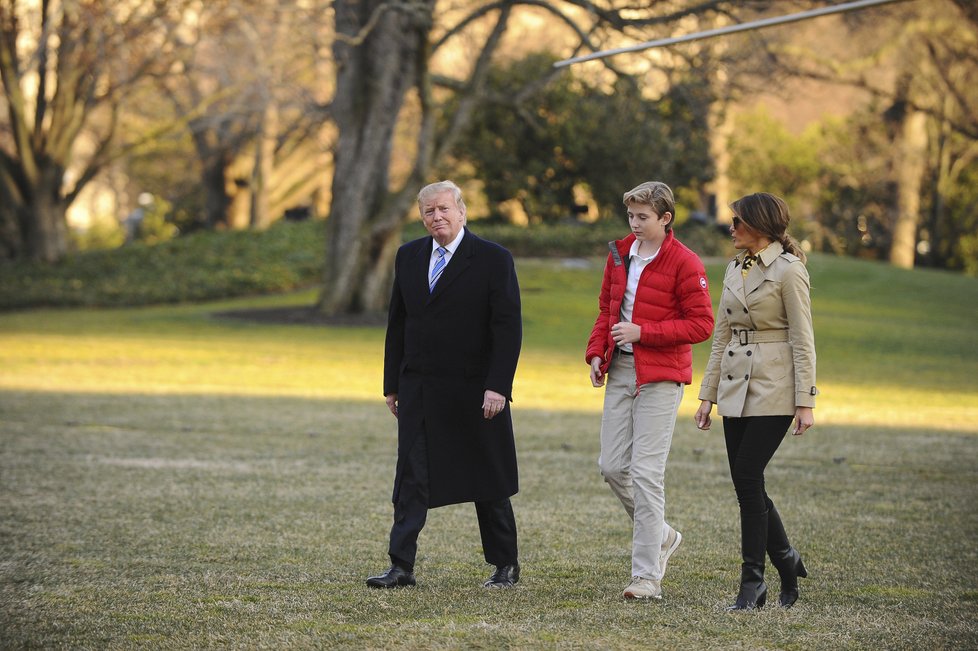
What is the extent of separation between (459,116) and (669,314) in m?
18.4

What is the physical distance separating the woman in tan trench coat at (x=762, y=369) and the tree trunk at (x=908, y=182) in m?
38.2

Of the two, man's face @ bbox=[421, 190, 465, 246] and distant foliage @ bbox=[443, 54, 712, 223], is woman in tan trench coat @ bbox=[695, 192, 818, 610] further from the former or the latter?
distant foliage @ bbox=[443, 54, 712, 223]

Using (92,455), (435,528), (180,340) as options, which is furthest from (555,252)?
(435,528)

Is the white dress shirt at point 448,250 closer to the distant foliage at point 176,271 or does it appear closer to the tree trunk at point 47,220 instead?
the distant foliage at point 176,271

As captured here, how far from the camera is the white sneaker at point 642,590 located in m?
5.54

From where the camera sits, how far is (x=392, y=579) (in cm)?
581

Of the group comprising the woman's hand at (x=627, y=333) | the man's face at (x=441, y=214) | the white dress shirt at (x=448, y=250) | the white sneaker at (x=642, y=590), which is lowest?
the white sneaker at (x=642, y=590)

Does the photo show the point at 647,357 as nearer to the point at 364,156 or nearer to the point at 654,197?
the point at 654,197

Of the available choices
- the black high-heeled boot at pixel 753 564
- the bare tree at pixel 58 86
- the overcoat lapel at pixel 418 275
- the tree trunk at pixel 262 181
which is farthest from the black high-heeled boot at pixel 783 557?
the tree trunk at pixel 262 181

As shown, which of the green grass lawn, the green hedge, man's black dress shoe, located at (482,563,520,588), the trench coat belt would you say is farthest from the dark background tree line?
man's black dress shoe, located at (482,563,520,588)

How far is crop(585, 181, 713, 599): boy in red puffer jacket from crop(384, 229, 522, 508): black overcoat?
488 mm

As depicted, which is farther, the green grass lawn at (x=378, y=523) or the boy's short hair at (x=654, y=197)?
the boy's short hair at (x=654, y=197)

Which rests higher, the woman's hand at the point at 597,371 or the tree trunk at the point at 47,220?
the tree trunk at the point at 47,220

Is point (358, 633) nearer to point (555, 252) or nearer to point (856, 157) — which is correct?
point (555, 252)
